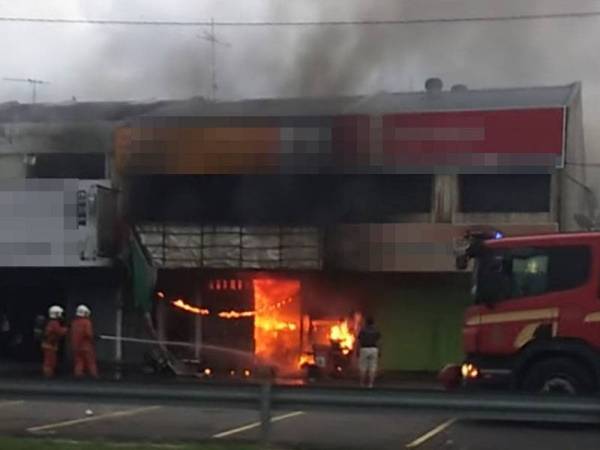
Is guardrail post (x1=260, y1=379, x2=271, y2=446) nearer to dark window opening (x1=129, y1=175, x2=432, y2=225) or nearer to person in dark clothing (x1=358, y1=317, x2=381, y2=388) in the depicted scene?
dark window opening (x1=129, y1=175, x2=432, y2=225)

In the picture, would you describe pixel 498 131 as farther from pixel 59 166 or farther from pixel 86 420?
pixel 86 420

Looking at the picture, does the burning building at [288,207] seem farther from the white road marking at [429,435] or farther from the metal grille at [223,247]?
the white road marking at [429,435]

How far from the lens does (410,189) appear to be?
68.4 ft

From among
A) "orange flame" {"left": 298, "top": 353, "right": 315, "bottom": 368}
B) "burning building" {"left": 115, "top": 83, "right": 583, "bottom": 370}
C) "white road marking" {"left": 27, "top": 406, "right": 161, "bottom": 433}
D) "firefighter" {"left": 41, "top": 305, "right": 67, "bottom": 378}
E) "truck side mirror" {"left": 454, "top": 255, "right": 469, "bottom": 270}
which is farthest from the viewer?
"orange flame" {"left": 298, "top": 353, "right": 315, "bottom": 368}

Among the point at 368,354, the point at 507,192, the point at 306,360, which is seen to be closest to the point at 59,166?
the point at 306,360

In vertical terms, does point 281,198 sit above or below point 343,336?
above

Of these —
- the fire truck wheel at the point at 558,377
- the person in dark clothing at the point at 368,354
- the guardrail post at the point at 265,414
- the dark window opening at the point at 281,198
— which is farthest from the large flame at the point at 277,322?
the guardrail post at the point at 265,414

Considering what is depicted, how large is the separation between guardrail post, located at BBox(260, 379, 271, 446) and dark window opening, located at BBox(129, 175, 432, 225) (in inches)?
321

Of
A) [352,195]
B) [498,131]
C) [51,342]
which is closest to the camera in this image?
[51,342]

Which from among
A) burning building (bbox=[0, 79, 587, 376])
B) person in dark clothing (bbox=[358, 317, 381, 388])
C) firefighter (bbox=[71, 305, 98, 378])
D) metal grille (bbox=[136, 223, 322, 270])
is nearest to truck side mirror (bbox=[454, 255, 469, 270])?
burning building (bbox=[0, 79, 587, 376])

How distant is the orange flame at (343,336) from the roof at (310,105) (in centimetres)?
457

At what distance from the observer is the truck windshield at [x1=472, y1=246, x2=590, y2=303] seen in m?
12.6

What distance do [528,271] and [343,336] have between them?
976 centimetres

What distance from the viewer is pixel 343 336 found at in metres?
22.3
